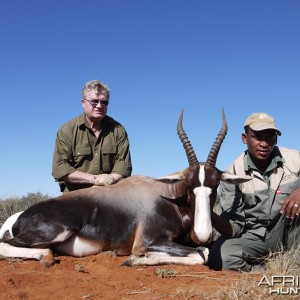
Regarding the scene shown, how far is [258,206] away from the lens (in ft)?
18.2

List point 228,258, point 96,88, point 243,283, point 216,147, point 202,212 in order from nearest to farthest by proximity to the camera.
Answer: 1. point 243,283
2. point 202,212
3. point 228,258
4. point 216,147
5. point 96,88

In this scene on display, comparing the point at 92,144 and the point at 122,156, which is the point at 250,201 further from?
the point at 92,144

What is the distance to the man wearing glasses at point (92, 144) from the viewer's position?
7.04m

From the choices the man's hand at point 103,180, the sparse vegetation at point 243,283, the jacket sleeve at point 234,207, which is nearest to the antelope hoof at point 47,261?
the sparse vegetation at point 243,283

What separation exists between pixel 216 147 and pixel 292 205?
1205mm

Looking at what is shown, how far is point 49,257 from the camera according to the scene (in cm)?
509

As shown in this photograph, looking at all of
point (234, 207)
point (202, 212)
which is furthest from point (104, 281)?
point (234, 207)

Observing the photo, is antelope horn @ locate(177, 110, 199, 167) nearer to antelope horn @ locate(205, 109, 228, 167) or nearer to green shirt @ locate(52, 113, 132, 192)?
antelope horn @ locate(205, 109, 228, 167)

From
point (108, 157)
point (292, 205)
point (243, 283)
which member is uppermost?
point (108, 157)

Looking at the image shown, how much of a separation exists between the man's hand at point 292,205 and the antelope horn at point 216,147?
3.29ft

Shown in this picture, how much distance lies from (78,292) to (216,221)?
2.15 meters

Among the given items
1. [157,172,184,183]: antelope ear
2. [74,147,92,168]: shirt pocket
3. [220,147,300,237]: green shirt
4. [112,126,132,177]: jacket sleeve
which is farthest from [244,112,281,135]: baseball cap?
[74,147,92,168]: shirt pocket

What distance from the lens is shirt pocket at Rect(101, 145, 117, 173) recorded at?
7.28 meters

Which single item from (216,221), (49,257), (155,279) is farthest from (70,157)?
(155,279)
